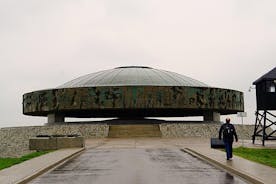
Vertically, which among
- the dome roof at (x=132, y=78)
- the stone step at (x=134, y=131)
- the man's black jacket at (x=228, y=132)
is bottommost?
the stone step at (x=134, y=131)

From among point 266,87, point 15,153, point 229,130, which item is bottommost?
point 15,153

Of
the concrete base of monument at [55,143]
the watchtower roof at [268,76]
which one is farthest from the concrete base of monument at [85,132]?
the concrete base of monument at [55,143]

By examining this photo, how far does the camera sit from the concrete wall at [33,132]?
42.8 metres

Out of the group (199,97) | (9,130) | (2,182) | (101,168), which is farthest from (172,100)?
(2,182)

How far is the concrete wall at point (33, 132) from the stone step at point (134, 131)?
86 centimetres

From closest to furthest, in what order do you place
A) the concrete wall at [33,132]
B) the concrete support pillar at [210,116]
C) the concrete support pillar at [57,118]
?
the concrete wall at [33,132] < the concrete support pillar at [210,116] < the concrete support pillar at [57,118]

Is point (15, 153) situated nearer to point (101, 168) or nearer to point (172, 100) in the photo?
point (172, 100)

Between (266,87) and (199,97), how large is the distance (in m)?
19.4

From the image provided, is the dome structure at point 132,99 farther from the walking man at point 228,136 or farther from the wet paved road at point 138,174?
the wet paved road at point 138,174

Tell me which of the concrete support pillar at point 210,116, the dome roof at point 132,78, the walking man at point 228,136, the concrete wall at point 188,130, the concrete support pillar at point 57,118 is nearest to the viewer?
the walking man at point 228,136

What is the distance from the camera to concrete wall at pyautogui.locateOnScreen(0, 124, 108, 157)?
140ft

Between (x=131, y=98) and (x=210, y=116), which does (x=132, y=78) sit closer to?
(x=131, y=98)

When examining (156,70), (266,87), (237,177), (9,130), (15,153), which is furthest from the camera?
(156,70)

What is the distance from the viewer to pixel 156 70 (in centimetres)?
6412
